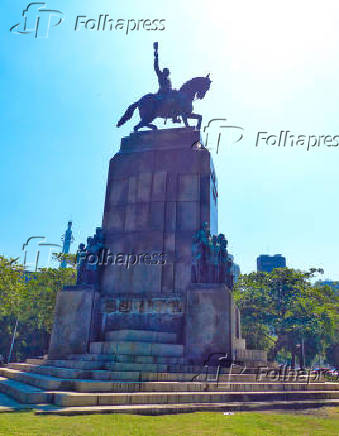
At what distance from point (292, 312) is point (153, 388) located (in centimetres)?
3478

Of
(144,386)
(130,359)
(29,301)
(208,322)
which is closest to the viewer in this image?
(144,386)

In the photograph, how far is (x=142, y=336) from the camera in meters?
15.8

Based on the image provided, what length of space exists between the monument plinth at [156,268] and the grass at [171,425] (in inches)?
251

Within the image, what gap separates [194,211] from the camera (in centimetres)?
1997

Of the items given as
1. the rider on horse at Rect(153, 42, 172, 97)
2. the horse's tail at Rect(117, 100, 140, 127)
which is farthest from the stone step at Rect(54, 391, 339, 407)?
the rider on horse at Rect(153, 42, 172, 97)

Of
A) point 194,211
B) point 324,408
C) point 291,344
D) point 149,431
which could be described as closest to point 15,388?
point 149,431

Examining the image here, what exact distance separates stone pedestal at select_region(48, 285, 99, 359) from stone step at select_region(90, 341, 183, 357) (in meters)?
2.12

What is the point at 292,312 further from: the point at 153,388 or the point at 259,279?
the point at 153,388

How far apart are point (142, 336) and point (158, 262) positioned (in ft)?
14.6

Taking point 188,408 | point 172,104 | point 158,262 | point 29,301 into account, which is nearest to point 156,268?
point 158,262

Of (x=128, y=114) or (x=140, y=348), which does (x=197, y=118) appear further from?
(x=140, y=348)

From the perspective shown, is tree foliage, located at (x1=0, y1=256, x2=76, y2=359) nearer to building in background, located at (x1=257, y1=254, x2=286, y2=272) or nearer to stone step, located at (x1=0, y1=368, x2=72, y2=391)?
stone step, located at (x1=0, y1=368, x2=72, y2=391)

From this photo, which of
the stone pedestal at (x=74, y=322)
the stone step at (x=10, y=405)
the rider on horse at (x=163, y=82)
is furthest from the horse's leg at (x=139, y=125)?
the stone step at (x=10, y=405)

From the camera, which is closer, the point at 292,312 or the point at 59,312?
the point at 59,312
